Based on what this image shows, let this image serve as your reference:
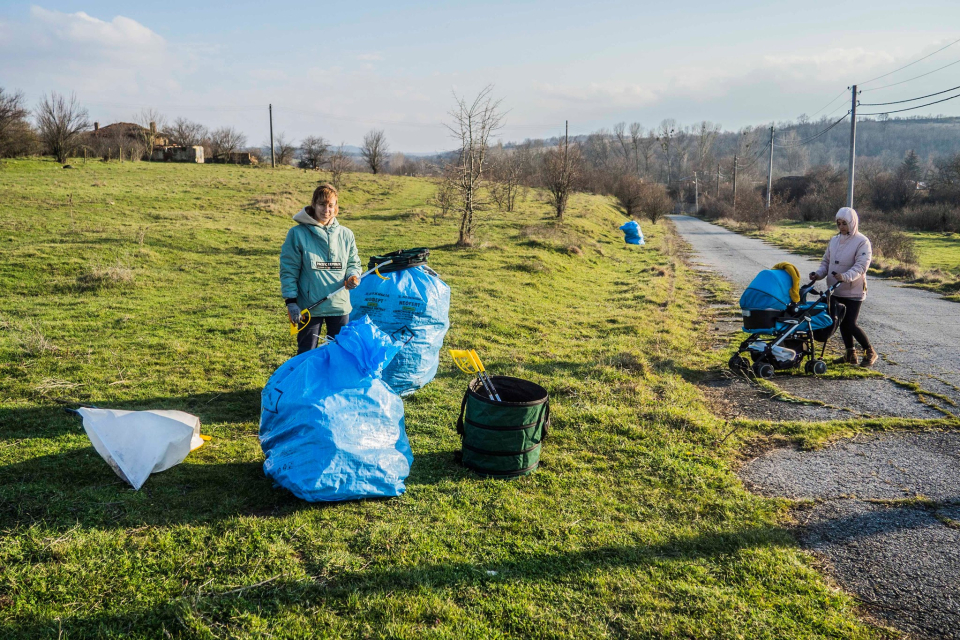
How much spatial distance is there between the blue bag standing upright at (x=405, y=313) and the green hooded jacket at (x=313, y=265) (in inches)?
20.5

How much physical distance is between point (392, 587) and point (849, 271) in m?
6.26

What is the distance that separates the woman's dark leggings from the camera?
22.0 feet

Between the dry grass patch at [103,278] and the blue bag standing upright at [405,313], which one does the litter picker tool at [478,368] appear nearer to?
the blue bag standing upright at [405,313]

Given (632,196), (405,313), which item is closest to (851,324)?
(405,313)

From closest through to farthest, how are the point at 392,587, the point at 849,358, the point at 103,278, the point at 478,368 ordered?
the point at 392,587, the point at 478,368, the point at 849,358, the point at 103,278

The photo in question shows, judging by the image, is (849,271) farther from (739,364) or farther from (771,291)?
(739,364)

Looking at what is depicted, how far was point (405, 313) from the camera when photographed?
5.24 metres

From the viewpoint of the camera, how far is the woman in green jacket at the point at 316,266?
454 cm

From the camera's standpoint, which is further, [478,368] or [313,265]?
[313,265]

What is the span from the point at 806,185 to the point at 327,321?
6174 cm

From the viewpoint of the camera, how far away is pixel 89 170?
93.9 feet

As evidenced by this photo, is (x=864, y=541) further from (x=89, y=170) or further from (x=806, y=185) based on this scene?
(x=806, y=185)

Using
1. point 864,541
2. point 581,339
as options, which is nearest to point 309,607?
point 864,541

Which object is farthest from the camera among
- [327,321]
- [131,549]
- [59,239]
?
[59,239]
